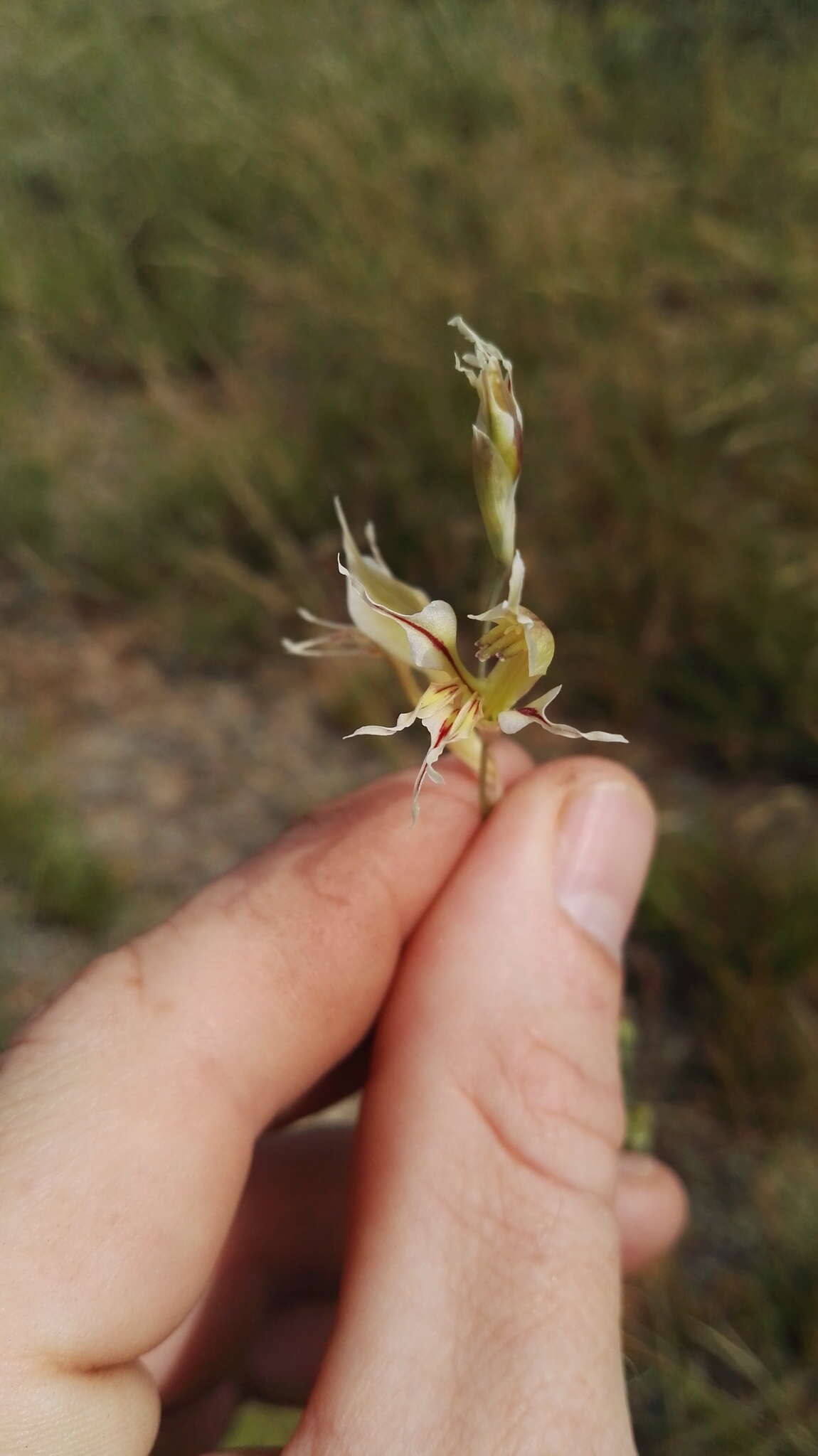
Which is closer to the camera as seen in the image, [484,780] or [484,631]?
[484,631]

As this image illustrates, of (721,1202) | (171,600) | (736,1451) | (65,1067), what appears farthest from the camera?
(171,600)

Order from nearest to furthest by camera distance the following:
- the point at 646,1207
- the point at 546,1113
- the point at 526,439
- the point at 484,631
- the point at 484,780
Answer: the point at 484,631
the point at 546,1113
the point at 484,780
the point at 646,1207
the point at 526,439

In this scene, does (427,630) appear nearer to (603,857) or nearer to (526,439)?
(603,857)

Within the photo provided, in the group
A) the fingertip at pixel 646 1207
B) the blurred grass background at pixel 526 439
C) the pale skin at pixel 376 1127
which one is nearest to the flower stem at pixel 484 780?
the pale skin at pixel 376 1127

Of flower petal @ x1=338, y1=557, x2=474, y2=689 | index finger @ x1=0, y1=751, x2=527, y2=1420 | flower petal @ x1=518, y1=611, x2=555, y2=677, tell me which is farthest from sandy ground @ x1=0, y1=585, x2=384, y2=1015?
flower petal @ x1=518, y1=611, x2=555, y2=677

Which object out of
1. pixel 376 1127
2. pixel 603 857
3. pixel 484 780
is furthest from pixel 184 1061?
pixel 603 857

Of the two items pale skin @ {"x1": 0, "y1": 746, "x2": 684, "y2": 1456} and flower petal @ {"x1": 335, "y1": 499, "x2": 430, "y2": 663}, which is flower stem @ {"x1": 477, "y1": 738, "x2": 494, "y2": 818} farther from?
flower petal @ {"x1": 335, "y1": 499, "x2": 430, "y2": 663}

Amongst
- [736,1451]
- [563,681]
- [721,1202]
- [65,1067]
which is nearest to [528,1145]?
[65,1067]

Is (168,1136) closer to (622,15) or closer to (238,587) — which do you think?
(238,587)
